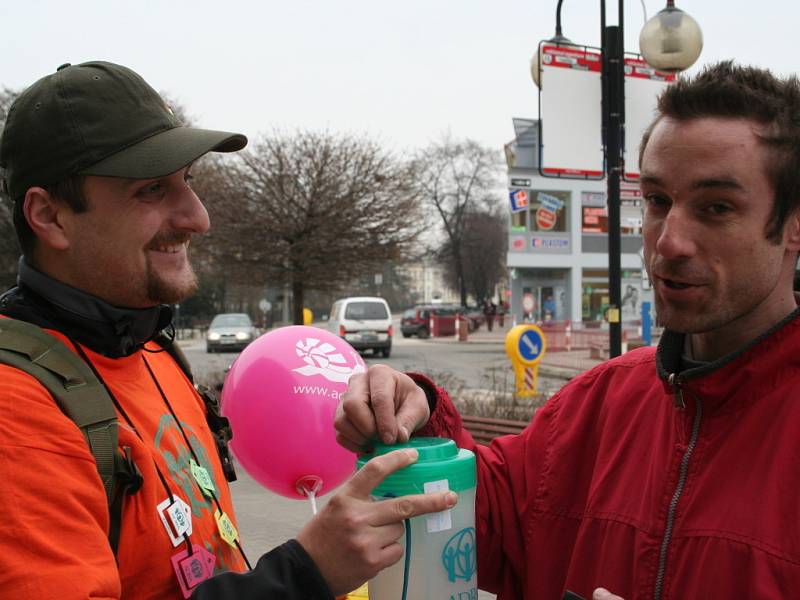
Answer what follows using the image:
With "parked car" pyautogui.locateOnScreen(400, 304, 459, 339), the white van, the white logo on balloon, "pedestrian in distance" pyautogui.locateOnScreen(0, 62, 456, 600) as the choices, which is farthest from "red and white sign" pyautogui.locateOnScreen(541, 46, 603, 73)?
"parked car" pyautogui.locateOnScreen(400, 304, 459, 339)

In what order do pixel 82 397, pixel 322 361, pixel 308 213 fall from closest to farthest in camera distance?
1. pixel 82 397
2. pixel 322 361
3. pixel 308 213

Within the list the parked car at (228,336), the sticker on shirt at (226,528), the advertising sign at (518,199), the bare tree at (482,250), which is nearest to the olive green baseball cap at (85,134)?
the sticker on shirt at (226,528)

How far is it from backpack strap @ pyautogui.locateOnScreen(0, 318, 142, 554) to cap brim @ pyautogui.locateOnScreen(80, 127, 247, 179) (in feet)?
1.43

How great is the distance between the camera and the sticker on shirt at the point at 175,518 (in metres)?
1.64

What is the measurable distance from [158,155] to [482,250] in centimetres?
5144

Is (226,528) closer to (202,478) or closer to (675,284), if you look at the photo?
(202,478)

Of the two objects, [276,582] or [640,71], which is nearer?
[276,582]

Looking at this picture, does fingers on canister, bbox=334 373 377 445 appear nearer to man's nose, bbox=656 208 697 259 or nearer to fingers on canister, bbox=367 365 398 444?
fingers on canister, bbox=367 365 398 444

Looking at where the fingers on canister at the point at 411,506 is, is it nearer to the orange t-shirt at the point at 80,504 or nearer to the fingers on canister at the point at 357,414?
the fingers on canister at the point at 357,414

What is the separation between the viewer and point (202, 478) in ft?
6.30

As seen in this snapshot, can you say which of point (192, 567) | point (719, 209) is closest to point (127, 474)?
point (192, 567)

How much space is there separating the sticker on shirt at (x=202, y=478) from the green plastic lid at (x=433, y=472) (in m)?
0.68

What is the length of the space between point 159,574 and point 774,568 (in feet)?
4.19

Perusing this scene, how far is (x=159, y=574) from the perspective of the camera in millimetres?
1604
